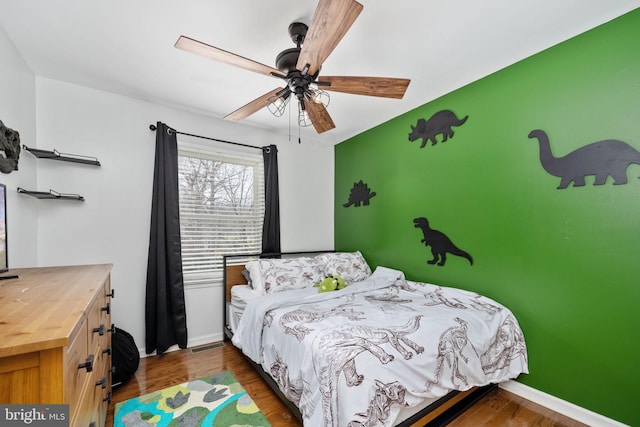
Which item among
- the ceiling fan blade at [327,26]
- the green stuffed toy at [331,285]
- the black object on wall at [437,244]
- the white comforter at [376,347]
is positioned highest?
the ceiling fan blade at [327,26]

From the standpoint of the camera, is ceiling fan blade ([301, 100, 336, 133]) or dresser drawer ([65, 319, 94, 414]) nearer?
dresser drawer ([65, 319, 94, 414])

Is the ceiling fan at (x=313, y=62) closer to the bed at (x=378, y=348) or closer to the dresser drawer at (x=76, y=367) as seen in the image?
the dresser drawer at (x=76, y=367)

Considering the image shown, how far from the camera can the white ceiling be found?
163 cm

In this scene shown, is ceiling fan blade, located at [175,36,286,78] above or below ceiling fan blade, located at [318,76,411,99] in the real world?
above

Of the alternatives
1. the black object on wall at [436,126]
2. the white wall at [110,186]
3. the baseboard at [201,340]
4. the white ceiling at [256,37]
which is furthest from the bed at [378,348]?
the white ceiling at [256,37]

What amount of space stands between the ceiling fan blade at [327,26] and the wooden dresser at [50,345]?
4.88 ft

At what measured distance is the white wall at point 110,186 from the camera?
7.68ft

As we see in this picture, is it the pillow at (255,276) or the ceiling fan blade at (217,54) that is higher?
the ceiling fan blade at (217,54)

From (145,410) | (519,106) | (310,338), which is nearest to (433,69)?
(519,106)

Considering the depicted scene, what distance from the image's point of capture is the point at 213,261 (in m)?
3.09

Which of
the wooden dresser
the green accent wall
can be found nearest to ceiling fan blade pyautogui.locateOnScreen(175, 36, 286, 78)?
the wooden dresser

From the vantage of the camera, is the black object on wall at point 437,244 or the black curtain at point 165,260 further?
the black curtain at point 165,260

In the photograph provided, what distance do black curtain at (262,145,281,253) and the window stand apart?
0.30 ft

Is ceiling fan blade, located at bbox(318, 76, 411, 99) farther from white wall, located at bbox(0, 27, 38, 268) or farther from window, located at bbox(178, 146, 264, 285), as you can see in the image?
white wall, located at bbox(0, 27, 38, 268)
